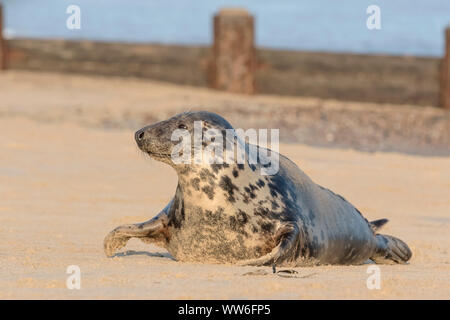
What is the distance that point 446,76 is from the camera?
513 inches

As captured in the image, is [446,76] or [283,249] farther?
[446,76]

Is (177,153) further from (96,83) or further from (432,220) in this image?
(96,83)

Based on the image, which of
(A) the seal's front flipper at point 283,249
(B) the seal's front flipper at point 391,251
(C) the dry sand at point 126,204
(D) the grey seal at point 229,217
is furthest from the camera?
(B) the seal's front flipper at point 391,251

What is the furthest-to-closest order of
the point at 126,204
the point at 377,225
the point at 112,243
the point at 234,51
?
the point at 234,51, the point at 126,204, the point at 377,225, the point at 112,243

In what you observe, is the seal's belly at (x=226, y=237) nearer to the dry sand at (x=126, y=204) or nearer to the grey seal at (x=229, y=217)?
the grey seal at (x=229, y=217)

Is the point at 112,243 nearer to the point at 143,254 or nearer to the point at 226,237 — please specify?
Answer: the point at 143,254

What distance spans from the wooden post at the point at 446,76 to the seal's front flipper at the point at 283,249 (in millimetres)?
8441

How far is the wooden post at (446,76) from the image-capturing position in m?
13.0

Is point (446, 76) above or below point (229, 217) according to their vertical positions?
above

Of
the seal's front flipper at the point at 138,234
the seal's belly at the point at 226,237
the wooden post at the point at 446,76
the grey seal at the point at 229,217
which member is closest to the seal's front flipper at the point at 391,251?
the grey seal at the point at 229,217

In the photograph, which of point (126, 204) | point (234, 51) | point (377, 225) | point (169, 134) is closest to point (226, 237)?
point (169, 134)

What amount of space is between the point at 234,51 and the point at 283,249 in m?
9.46
